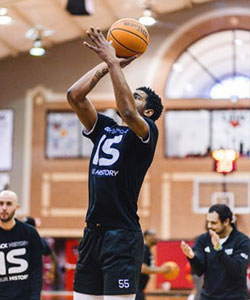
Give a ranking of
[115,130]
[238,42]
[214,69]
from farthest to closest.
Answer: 1. [238,42]
2. [214,69]
3. [115,130]

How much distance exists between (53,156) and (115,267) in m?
16.4

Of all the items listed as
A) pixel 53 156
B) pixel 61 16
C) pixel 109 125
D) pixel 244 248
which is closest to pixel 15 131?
pixel 53 156

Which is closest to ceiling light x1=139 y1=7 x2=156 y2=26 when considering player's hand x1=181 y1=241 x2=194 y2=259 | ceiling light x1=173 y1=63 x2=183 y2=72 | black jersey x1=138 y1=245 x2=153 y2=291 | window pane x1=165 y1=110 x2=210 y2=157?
ceiling light x1=173 y1=63 x2=183 y2=72

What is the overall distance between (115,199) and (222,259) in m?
2.44

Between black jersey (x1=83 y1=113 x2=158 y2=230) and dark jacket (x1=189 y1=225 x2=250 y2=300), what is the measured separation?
2.32m

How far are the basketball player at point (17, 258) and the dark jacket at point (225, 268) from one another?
4.91ft

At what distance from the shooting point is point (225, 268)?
6.23 meters

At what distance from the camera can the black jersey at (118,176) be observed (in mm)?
4027

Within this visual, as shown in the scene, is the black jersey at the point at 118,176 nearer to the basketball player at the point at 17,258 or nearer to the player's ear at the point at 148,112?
the player's ear at the point at 148,112

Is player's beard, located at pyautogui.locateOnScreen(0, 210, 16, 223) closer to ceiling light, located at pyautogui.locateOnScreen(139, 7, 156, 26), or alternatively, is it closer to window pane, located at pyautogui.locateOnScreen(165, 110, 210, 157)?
ceiling light, located at pyautogui.locateOnScreen(139, 7, 156, 26)

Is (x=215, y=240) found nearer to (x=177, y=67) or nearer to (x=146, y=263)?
(x=146, y=263)

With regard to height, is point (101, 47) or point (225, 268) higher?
point (101, 47)

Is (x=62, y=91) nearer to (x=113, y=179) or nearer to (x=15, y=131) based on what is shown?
(x=15, y=131)

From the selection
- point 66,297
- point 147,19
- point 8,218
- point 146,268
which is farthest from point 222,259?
point 66,297
